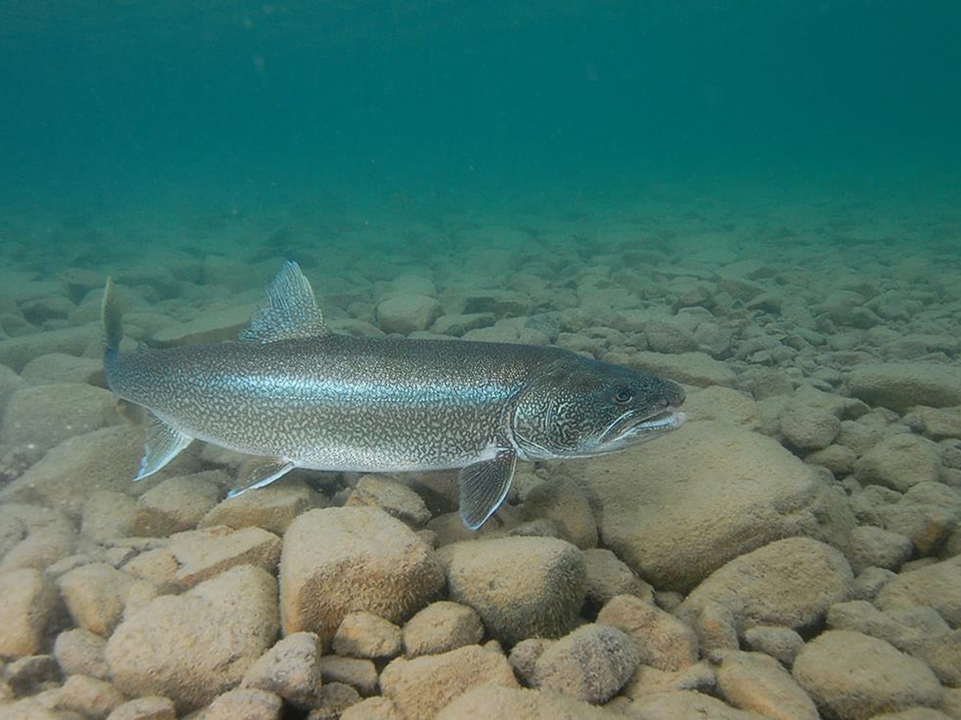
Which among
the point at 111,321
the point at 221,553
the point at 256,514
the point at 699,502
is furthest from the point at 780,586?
the point at 111,321

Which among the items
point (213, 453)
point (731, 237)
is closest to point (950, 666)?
point (213, 453)

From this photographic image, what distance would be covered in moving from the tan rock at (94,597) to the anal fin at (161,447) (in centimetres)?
137

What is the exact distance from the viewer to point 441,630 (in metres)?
2.68

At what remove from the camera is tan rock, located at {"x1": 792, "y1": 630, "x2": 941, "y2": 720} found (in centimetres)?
240

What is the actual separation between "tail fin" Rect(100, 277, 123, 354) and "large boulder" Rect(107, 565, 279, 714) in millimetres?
3087

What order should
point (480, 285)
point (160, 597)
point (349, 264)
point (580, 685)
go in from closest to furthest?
point (580, 685) → point (160, 597) → point (480, 285) → point (349, 264)

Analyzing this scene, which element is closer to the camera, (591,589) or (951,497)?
(591,589)

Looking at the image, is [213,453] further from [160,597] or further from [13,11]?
[13,11]

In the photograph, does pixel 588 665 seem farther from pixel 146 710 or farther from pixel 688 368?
pixel 688 368

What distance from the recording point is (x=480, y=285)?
12195 mm

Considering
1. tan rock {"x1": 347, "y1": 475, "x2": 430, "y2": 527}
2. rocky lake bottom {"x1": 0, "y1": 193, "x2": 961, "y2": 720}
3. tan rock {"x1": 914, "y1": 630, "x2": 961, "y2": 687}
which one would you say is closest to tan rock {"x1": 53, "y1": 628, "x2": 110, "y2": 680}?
rocky lake bottom {"x1": 0, "y1": 193, "x2": 961, "y2": 720}

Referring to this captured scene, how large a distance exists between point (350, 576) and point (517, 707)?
3.35 ft

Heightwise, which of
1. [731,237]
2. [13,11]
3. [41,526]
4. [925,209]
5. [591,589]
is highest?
[13,11]

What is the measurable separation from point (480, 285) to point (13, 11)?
67554 millimetres
